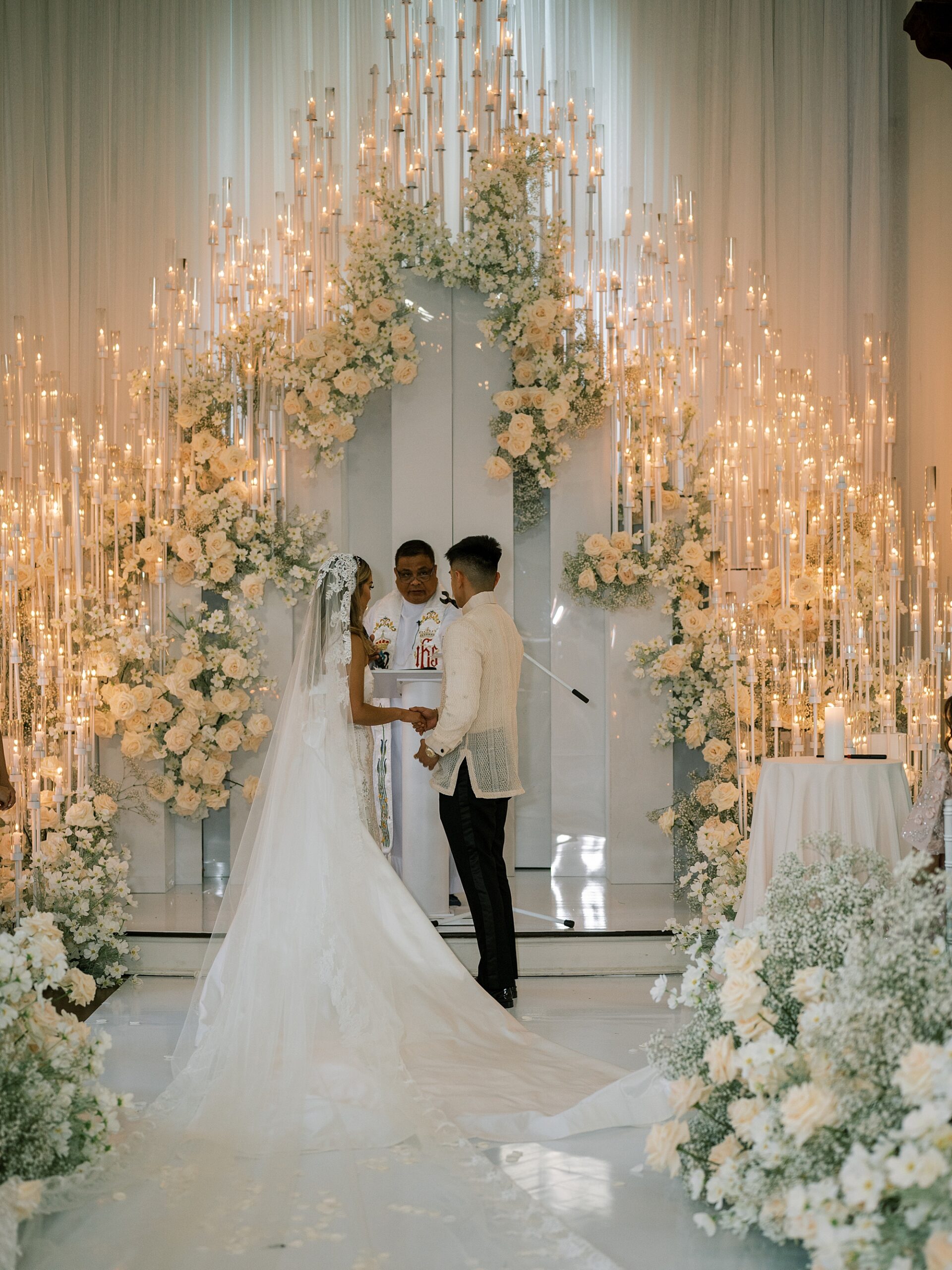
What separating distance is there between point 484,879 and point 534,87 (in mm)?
5573

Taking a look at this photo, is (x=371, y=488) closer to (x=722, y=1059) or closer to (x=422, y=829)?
(x=422, y=829)

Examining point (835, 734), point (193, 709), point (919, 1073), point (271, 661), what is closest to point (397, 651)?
point (271, 661)

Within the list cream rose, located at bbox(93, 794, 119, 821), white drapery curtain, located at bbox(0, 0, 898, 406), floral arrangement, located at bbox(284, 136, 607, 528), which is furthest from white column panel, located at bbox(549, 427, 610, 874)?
white drapery curtain, located at bbox(0, 0, 898, 406)

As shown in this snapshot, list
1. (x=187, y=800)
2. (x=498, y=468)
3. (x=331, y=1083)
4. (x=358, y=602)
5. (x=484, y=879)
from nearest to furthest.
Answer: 1. (x=331, y=1083)
2. (x=358, y=602)
3. (x=484, y=879)
4. (x=187, y=800)
5. (x=498, y=468)

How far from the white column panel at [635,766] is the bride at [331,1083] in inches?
71.0

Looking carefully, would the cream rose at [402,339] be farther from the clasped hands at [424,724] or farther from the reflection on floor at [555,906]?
the reflection on floor at [555,906]

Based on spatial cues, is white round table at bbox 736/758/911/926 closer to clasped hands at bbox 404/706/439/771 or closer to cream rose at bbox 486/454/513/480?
clasped hands at bbox 404/706/439/771

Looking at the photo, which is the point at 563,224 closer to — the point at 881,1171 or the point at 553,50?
the point at 553,50

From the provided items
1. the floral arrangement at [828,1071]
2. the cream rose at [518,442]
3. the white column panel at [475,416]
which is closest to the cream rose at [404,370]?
the white column panel at [475,416]

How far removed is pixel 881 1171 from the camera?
2.04m

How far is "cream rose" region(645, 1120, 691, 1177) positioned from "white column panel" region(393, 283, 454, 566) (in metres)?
3.79

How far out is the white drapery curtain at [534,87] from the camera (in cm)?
776

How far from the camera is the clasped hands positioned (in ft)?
14.9

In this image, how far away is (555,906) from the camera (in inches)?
220
